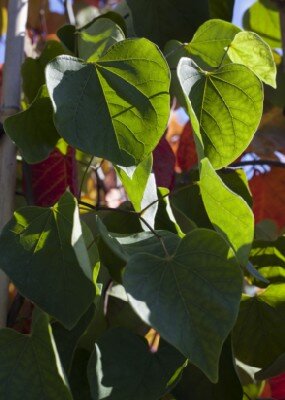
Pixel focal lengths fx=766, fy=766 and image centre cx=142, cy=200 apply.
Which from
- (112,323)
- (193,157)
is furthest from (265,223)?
(112,323)

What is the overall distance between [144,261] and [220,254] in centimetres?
6

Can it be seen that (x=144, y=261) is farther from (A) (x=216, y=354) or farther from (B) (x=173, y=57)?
(B) (x=173, y=57)

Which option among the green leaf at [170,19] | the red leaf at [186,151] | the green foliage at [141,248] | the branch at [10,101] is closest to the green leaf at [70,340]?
the green foliage at [141,248]

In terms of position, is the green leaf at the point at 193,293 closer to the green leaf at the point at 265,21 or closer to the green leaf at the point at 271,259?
the green leaf at the point at 271,259

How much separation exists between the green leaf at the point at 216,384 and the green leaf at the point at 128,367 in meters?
0.05

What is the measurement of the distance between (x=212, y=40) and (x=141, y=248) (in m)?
0.26

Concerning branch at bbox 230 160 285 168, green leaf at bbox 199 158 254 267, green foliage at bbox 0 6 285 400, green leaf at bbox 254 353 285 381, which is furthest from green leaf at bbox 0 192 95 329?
branch at bbox 230 160 285 168

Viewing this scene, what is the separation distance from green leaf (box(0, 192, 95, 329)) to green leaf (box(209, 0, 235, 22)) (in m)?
0.41

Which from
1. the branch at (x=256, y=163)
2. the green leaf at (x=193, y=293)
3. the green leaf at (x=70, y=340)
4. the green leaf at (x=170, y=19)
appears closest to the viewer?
the green leaf at (x=193, y=293)

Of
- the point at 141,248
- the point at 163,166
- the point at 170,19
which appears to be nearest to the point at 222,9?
the point at 170,19

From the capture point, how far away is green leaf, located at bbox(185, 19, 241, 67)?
0.75 metres

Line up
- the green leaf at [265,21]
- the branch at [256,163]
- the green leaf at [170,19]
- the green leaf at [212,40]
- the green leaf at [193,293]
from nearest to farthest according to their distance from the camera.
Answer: the green leaf at [193,293] < the green leaf at [212,40] < the green leaf at [170,19] < the branch at [256,163] < the green leaf at [265,21]

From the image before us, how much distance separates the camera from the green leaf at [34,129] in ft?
2.24

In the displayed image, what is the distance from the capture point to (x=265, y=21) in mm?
1087
